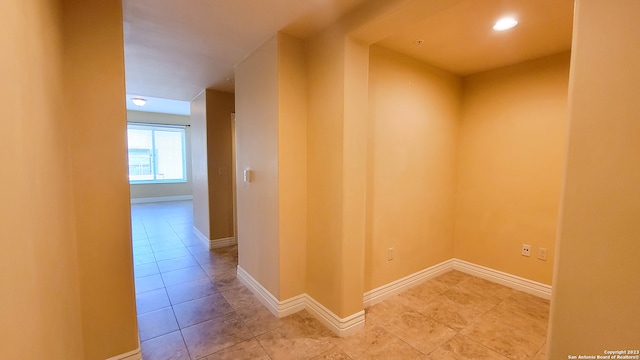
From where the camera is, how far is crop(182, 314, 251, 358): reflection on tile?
1.93 metres

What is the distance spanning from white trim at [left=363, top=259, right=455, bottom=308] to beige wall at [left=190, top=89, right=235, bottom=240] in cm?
264

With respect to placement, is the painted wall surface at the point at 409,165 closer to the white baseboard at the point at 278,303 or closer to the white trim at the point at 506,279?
the white trim at the point at 506,279

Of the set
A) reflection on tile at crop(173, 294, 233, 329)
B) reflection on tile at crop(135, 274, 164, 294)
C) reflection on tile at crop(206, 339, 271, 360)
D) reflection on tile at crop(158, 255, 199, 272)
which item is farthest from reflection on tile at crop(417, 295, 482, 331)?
reflection on tile at crop(158, 255, 199, 272)

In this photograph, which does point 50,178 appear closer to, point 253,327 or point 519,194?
point 253,327

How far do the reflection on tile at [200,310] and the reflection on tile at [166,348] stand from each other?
0.15 metres

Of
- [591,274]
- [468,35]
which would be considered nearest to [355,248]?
[591,274]

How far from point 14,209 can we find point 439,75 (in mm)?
3430

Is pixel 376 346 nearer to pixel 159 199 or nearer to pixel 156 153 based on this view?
pixel 159 199

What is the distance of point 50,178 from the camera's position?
1.21 metres

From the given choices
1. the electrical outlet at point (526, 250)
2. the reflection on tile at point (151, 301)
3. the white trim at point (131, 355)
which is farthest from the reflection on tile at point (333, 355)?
the electrical outlet at point (526, 250)

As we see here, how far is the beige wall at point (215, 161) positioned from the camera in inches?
159

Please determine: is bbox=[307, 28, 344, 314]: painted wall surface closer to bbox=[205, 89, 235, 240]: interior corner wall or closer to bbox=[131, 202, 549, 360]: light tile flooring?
bbox=[131, 202, 549, 360]: light tile flooring

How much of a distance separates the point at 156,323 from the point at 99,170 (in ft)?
4.65

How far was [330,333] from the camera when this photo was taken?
2.12 metres
